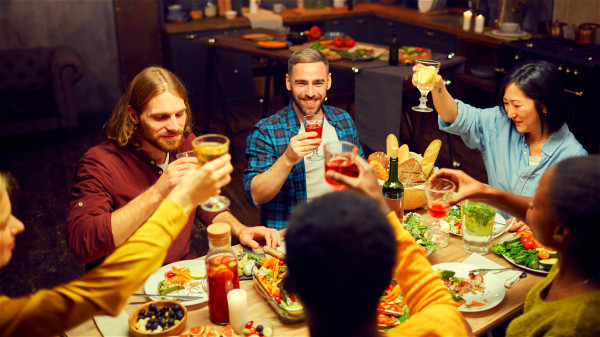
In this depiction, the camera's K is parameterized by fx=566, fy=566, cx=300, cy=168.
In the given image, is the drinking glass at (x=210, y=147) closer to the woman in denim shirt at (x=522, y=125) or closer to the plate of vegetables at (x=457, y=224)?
the plate of vegetables at (x=457, y=224)

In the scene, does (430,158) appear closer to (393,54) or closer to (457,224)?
(457,224)

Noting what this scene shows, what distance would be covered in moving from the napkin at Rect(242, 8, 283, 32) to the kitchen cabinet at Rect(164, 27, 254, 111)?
0.86ft

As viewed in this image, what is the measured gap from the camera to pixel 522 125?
8.32 feet

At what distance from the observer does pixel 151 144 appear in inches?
86.5

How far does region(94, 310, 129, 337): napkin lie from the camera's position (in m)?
1.60

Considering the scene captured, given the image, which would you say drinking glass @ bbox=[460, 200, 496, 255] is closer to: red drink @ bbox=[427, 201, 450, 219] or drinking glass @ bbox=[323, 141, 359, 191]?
red drink @ bbox=[427, 201, 450, 219]

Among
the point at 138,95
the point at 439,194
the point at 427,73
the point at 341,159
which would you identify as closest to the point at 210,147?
the point at 341,159

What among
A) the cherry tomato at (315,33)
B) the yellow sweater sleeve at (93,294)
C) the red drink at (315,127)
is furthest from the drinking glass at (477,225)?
the cherry tomato at (315,33)

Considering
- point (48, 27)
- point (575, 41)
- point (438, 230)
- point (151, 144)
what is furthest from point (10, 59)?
point (575, 41)

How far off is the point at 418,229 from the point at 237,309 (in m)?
0.83

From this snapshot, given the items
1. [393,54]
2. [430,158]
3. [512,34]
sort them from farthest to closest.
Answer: [512,34] → [393,54] → [430,158]

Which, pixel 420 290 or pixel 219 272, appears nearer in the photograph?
pixel 420 290

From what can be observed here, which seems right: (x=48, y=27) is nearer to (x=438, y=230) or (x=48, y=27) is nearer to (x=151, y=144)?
(x=151, y=144)

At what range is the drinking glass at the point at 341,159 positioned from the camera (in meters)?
1.46
